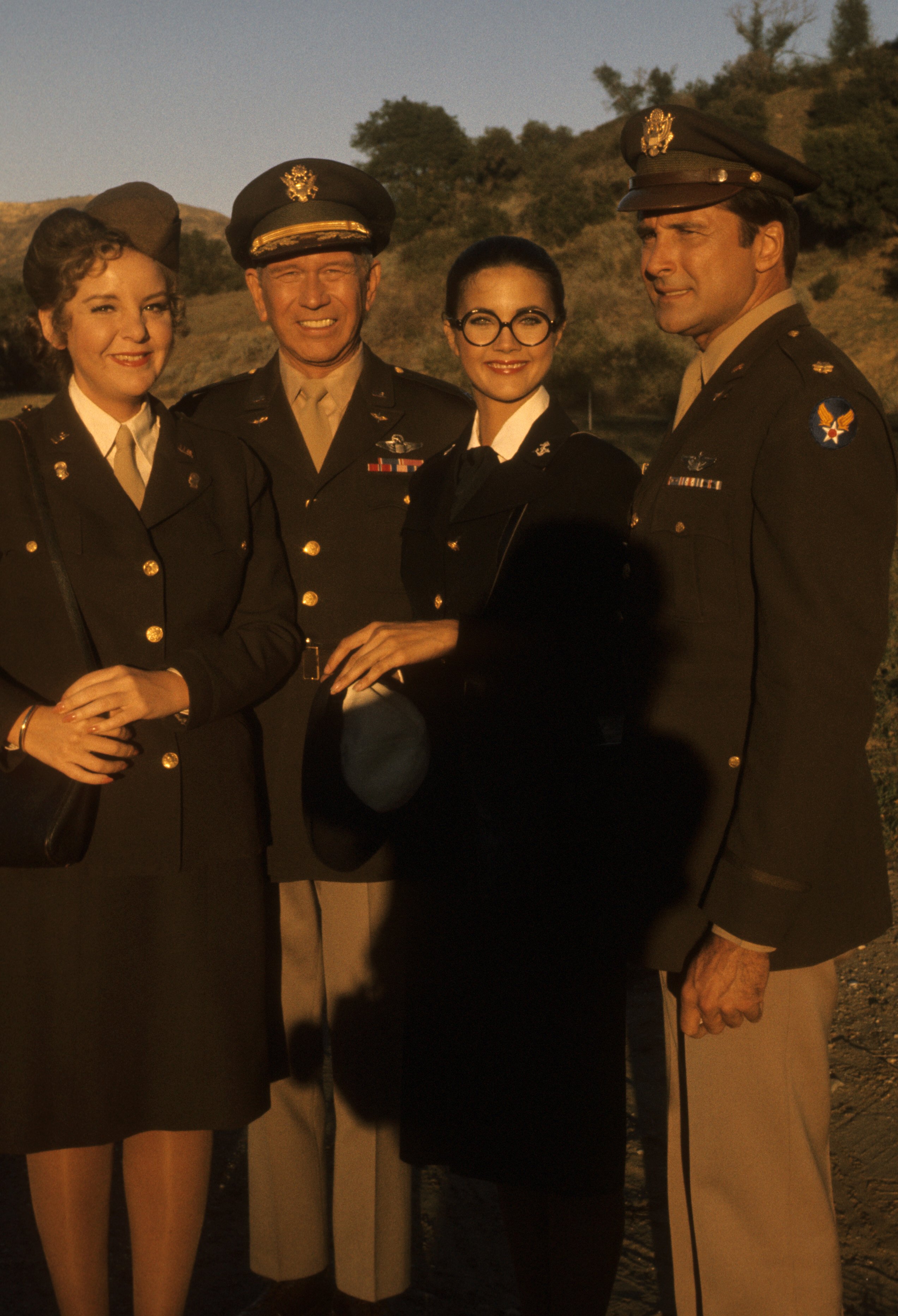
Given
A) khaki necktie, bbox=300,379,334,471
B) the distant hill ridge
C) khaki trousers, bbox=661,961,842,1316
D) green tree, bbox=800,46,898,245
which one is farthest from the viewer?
the distant hill ridge

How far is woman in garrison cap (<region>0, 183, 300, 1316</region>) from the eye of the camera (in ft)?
7.52

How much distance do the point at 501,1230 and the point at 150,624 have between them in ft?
6.46

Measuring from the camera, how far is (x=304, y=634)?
287cm

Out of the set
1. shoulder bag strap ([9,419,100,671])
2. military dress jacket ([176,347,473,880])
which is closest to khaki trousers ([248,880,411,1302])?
military dress jacket ([176,347,473,880])

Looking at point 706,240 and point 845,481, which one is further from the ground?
point 706,240

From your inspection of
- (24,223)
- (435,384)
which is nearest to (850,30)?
(435,384)

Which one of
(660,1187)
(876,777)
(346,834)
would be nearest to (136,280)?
(346,834)

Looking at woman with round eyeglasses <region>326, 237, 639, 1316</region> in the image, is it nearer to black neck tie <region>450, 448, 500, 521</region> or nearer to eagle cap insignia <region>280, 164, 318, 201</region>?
black neck tie <region>450, 448, 500, 521</region>

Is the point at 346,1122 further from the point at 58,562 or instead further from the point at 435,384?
the point at 435,384

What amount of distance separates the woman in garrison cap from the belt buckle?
314mm

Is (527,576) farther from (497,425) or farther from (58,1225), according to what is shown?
(58,1225)

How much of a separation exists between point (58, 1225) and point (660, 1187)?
5.75ft

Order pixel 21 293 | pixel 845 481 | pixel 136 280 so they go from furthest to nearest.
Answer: pixel 21 293 < pixel 136 280 < pixel 845 481

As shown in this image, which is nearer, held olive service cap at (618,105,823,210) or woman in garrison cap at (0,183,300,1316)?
held olive service cap at (618,105,823,210)
